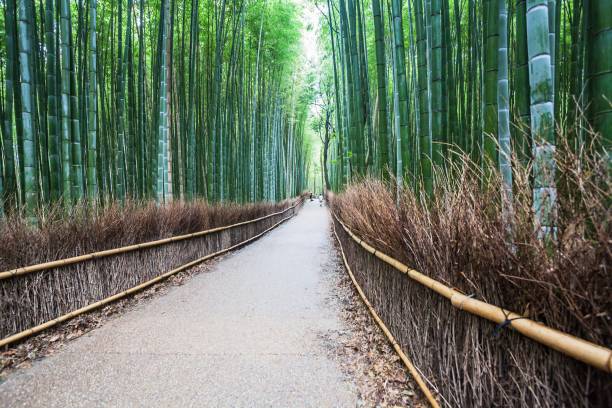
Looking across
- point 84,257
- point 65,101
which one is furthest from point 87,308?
point 65,101

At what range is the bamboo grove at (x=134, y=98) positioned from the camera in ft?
10.4

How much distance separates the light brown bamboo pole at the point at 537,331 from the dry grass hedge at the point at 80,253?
2.48m

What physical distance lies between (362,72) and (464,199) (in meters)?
4.38

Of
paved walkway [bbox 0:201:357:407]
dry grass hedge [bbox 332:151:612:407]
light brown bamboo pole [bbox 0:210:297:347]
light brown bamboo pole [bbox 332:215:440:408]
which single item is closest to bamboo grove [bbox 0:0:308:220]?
light brown bamboo pole [bbox 0:210:297:347]

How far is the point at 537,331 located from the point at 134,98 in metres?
5.20

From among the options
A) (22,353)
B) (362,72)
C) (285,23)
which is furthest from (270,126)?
(22,353)

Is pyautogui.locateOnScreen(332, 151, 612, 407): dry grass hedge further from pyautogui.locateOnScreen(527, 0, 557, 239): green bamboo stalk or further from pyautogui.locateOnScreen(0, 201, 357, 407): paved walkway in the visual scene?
pyautogui.locateOnScreen(0, 201, 357, 407): paved walkway

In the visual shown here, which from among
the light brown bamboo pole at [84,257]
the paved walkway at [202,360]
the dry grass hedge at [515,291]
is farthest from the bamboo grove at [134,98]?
the dry grass hedge at [515,291]

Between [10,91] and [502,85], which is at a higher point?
[10,91]

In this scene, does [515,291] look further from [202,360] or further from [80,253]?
[80,253]

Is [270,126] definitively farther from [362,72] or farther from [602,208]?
[602,208]

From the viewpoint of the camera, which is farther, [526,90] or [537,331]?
[526,90]

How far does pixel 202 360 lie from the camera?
2061mm

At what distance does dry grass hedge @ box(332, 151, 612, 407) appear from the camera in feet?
2.64
